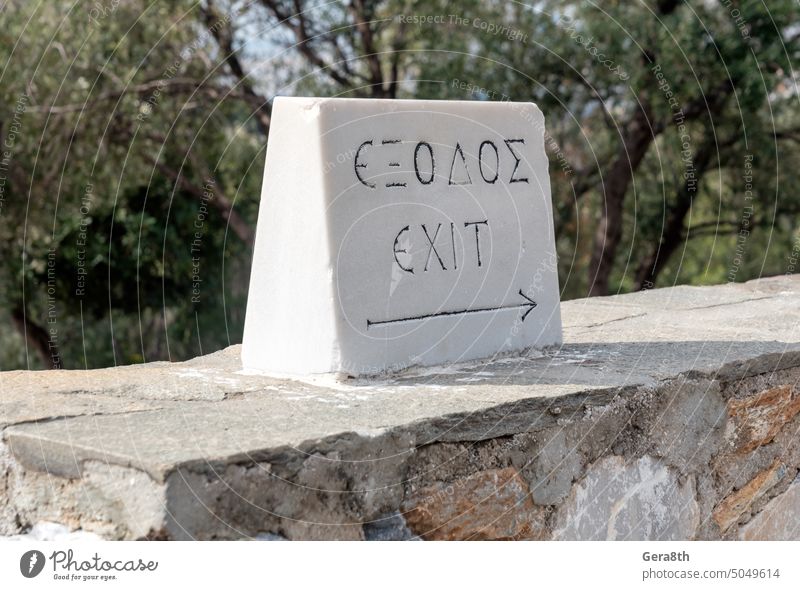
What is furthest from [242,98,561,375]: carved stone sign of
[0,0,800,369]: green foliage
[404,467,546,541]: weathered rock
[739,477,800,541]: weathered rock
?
[0,0,800,369]: green foliage

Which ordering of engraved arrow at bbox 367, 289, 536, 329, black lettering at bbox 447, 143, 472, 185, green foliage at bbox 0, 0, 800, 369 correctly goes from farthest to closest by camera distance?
green foliage at bbox 0, 0, 800, 369 < black lettering at bbox 447, 143, 472, 185 < engraved arrow at bbox 367, 289, 536, 329

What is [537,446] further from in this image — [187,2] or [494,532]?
[187,2]

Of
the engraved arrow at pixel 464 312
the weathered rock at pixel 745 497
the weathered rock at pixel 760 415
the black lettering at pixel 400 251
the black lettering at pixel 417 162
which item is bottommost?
the weathered rock at pixel 745 497

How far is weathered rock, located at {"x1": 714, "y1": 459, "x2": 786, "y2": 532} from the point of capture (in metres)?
2.33

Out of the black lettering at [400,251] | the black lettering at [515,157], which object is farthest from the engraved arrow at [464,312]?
the black lettering at [515,157]

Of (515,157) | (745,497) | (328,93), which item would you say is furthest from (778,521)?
(328,93)

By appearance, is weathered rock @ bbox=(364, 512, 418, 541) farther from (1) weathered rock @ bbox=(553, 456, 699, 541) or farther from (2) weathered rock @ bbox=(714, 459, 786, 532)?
(2) weathered rock @ bbox=(714, 459, 786, 532)

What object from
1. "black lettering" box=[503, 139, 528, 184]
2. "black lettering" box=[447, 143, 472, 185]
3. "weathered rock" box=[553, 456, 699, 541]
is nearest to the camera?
"weathered rock" box=[553, 456, 699, 541]

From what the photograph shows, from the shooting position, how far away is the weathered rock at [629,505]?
6.59ft

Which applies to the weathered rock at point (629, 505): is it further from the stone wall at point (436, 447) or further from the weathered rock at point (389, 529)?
the weathered rock at point (389, 529)

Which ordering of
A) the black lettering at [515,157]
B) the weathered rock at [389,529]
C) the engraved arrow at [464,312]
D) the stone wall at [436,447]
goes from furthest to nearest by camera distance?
1. the black lettering at [515,157]
2. the engraved arrow at [464,312]
3. the weathered rock at [389,529]
4. the stone wall at [436,447]

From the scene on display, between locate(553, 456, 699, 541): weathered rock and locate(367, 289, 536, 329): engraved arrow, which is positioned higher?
locate(367, 289, 536, 329): engraved arrow
